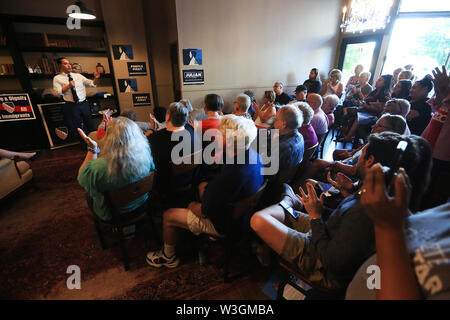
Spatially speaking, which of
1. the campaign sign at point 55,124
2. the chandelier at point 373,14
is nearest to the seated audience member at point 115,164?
the campaign sign at point 55,124

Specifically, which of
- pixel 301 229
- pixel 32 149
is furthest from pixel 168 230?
pixel 32 149

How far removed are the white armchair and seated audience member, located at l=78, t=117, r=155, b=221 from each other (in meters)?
1.74

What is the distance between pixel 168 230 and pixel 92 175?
72 cm

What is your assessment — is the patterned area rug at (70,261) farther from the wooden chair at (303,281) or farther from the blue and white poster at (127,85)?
the blue and white poster at (127,85)

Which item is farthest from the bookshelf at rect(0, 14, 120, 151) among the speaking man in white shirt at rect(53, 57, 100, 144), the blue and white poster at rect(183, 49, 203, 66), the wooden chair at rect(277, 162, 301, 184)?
the wooden chair at rect(277, 162, 301, 184)

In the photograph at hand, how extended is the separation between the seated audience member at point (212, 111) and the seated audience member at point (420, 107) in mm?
2682

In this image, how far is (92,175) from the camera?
1419 millimetres

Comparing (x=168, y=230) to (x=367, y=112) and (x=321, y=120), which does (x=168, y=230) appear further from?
(x=367, y=112)

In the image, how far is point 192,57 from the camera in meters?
4.79

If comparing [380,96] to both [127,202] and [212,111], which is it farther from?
[127,202]

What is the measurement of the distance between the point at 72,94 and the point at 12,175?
7.48ft

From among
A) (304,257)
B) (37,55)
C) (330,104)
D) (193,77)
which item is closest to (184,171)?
(304,257)

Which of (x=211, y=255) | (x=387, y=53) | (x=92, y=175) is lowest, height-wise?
(x=211, y=255)

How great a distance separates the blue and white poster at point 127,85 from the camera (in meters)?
5.35
